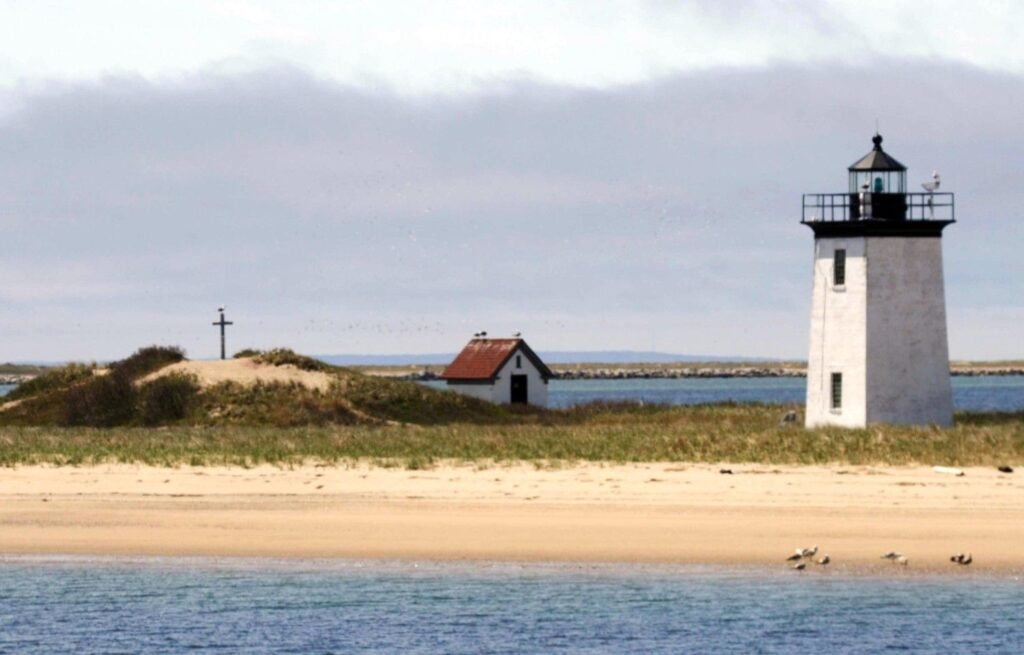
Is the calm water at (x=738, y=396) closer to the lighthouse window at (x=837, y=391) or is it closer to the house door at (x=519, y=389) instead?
the house door at (x=519, y=389)

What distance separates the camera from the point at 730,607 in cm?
2089

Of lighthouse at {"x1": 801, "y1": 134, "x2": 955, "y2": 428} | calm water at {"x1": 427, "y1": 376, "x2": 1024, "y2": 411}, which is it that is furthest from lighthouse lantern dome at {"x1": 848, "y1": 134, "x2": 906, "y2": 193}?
calm water at {"x1": 427, "y1": 376, "x2": 1024, "y2": 411}

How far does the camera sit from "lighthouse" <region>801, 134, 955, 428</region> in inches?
1710

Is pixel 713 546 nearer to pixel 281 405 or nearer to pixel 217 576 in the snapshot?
pixel 217 576

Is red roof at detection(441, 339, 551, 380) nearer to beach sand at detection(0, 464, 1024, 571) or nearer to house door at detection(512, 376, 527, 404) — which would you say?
house door at detection(512, 376, 527, 404)

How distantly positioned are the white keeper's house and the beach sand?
29.9m

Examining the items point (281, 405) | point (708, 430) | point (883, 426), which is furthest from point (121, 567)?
point (281, 405)

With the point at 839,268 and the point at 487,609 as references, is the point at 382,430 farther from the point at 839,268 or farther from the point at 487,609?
the point at 487,609

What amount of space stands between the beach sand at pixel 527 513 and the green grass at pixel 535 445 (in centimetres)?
145

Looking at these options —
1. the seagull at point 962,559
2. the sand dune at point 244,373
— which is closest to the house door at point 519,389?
the sand dune at point 244,373

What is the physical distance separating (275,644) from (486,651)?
2441 millimetres

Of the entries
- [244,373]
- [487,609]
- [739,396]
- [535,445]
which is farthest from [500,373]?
[739,396]

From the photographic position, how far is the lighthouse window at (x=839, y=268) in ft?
145

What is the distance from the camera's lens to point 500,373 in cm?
6341
